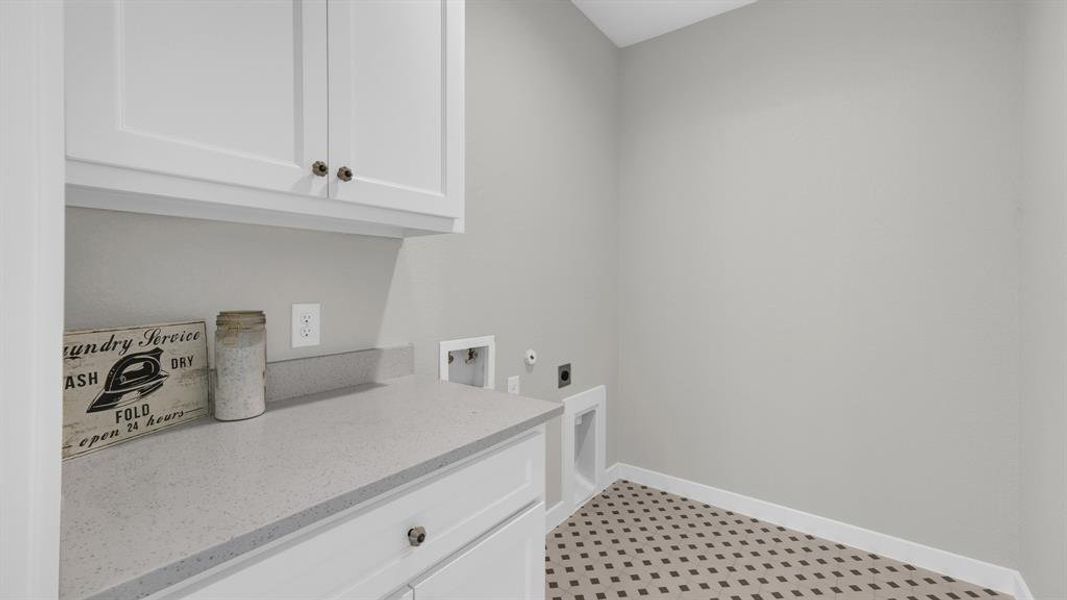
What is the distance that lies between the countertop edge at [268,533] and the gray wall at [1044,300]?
177cm

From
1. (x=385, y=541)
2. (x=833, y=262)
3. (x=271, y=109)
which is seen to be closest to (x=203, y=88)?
(x=271, y=109)

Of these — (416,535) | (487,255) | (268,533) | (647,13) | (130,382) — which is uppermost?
(647,13)

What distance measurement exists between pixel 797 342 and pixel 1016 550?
40.9 inches

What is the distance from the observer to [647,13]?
236 cm

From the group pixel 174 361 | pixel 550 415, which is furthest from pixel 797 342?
pixel 174 361

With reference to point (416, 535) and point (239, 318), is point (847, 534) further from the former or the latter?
point (239, 318)

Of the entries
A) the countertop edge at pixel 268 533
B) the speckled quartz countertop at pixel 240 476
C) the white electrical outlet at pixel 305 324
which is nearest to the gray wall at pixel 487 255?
the white electrical outlet at pixel 305 324

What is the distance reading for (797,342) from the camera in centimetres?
218

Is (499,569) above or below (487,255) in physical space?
below

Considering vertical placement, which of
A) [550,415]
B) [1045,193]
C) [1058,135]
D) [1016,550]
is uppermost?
[1058,135]

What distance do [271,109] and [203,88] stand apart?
112mm

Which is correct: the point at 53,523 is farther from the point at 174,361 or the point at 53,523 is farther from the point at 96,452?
the point at 174,361

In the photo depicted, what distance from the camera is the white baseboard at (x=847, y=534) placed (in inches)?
69.7

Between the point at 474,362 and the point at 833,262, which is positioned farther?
the point at 833,262
